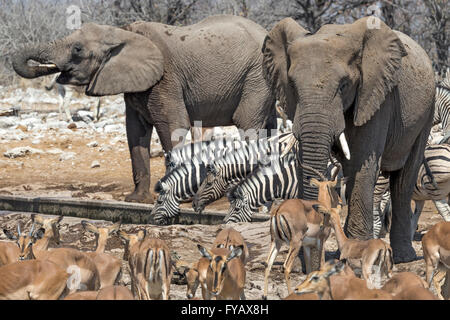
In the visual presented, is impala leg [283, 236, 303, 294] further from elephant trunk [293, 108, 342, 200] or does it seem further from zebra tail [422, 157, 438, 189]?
zebra tail [422, 157, 438, 189]

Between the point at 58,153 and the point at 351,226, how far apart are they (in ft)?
38.0

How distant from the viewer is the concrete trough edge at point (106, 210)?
37.5 ft

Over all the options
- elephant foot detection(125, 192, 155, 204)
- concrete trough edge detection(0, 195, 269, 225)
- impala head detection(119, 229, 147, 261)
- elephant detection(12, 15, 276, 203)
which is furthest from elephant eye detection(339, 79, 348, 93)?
elephant foot detection(125, 192, 155, 204)

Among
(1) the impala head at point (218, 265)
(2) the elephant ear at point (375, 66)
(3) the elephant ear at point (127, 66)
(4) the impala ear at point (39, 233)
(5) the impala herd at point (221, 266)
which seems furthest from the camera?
(3) the elephant ear at point (127, 66)

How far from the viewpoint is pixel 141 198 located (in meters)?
13.2

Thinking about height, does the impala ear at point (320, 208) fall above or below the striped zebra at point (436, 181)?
above

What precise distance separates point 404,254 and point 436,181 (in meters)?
1.57

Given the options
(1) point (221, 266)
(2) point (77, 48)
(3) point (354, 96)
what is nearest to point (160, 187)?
(2) point (77, 48)

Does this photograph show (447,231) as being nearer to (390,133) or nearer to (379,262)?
(379,262)

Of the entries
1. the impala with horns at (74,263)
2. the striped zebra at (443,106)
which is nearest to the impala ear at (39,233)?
the impala with horns at (74,263)

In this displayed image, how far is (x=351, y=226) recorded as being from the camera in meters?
8.52

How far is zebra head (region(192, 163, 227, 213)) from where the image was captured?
11.7m

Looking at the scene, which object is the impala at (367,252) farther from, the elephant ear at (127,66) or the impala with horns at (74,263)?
the elephant ear at (127,66)
